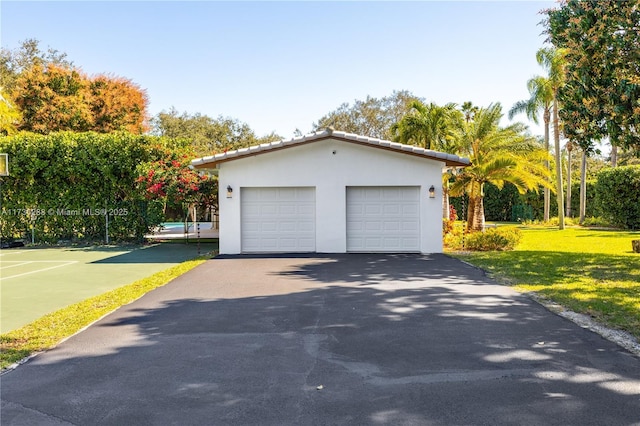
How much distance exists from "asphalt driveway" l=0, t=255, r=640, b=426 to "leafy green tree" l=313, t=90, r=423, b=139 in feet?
109

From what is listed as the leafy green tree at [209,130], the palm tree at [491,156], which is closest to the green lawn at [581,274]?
the palm tree at [491,156]

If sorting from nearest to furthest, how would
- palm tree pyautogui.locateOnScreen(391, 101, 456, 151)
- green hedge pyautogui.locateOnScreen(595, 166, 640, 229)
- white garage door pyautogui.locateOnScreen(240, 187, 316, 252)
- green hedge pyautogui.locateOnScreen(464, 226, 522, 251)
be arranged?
white garage door pyautogui.locateOnScreen(240, 187, 316, 252)
green hedge pyautogui.locateOnScreen(464, 226, 522, 251)
green hedge pyautogui.locateOnScreen(595, 166, 640, 229)
palm tree pyautogui.locateOnScreen(391, 101, 456, 151)

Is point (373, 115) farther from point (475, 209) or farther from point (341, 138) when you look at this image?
point (341, 138)

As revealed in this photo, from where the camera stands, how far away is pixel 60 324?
6.38m

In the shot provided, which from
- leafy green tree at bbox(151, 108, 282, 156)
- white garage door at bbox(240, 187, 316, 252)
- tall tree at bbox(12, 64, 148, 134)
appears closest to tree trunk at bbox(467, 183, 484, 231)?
white garage door at bbox(240, 187, 316, 252)

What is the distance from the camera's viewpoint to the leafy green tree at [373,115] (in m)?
40.0

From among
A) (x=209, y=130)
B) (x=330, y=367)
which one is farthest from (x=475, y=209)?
(x=209, y=130)

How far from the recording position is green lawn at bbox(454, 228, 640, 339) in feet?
23.0

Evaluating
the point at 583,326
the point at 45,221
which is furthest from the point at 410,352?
the point at 45,221

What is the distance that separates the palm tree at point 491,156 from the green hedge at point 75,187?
13336 millimetres

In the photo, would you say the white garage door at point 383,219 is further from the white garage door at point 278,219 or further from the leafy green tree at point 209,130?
the leafy green tree at point 209,130

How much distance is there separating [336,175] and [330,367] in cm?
1040

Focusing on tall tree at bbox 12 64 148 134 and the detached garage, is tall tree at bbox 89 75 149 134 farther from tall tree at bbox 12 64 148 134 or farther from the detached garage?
the detached garage

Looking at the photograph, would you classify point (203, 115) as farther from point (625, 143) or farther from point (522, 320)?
point (522, 320)
